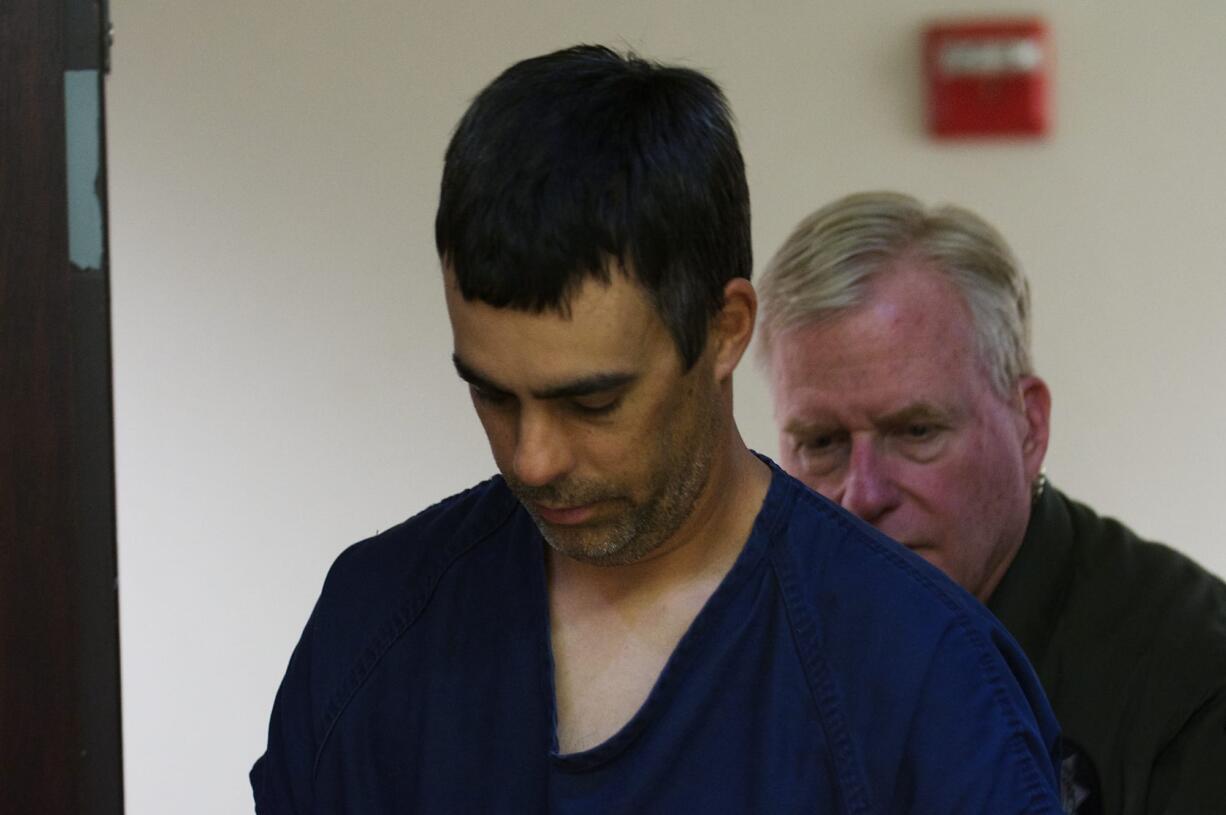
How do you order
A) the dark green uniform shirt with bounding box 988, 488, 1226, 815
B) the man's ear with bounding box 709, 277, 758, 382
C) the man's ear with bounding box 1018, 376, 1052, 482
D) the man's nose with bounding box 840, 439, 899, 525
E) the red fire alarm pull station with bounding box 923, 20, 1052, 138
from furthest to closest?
1. the red fire alarm pull station with bounding box 923, 20, 1052, 138
2. the man's ear with bounding box 1018, 376, 1052, 482
3. the man's nose with bounding box 840, 439, 899, 525
4. the dark green uniform shirt with bounding box 988, 488, 1226, 815
5. the man's ear with bounding box 709, 277, 758, 382

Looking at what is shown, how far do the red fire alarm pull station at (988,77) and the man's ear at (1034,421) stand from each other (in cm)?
78

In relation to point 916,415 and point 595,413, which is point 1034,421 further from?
point 595,413

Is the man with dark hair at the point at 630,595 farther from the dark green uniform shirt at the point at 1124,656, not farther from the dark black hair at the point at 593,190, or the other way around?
the dark green uniform shirt at the point at 1124,656

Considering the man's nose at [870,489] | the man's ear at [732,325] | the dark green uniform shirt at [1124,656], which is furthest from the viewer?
the man's nose at [870,489]

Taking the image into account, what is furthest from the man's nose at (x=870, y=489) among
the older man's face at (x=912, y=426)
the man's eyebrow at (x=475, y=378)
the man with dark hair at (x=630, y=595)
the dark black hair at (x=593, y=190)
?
the man's eyebrow at (x=475, y=378)

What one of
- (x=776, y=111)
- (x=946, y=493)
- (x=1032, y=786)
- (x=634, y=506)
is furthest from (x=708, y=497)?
(x=776, y=111)

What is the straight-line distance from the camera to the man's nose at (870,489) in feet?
6.28

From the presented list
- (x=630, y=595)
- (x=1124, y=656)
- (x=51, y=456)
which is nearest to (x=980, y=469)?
(x=1124, y=656)

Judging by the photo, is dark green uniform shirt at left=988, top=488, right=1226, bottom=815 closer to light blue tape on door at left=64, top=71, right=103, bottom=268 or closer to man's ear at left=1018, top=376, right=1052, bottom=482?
man's ear at left=1018, top=376, right=1052, bottom=482

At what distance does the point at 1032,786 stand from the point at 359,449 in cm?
186

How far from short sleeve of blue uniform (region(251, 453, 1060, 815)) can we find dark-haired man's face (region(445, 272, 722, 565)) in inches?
3.3

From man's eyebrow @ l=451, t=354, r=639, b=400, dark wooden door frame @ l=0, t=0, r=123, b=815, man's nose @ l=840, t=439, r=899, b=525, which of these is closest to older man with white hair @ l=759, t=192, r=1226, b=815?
man's nose @ l=840, t=439, r=899, b=525

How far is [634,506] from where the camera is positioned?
126 centimetres

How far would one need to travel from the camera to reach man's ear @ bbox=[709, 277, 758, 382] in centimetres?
127
